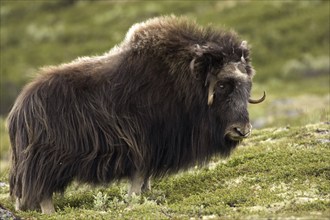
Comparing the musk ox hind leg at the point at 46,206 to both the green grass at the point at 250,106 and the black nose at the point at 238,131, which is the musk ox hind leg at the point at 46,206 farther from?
the black nose at the point at 238,131

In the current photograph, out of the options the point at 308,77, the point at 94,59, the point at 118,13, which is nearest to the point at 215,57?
the point at 94,59

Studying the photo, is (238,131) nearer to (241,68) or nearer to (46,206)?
(241,68)

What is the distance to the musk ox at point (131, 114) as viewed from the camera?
20.8 feet

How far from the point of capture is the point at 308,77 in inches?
891

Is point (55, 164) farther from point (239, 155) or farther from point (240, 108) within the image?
point (239, 155)

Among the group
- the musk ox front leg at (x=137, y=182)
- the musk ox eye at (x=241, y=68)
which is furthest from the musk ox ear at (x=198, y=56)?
the musk ox front leg at (x=137, y=182)

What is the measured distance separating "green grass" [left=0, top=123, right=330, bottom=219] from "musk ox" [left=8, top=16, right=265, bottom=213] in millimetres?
301

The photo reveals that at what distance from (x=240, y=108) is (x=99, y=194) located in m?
1.51

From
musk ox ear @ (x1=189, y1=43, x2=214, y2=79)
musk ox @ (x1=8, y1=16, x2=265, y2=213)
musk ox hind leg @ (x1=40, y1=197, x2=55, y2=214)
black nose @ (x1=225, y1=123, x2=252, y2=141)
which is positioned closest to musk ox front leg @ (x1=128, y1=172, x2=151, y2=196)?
musk ox @ (x1=8, y1=16, x2=265, y2=213)

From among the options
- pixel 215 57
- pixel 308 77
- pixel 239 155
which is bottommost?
pixel 308 77

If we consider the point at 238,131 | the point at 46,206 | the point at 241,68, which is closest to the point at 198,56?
the point at 241,68

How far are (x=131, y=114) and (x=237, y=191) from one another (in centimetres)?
119

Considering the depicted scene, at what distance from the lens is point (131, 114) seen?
650 centimetres

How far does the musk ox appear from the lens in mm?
6344
